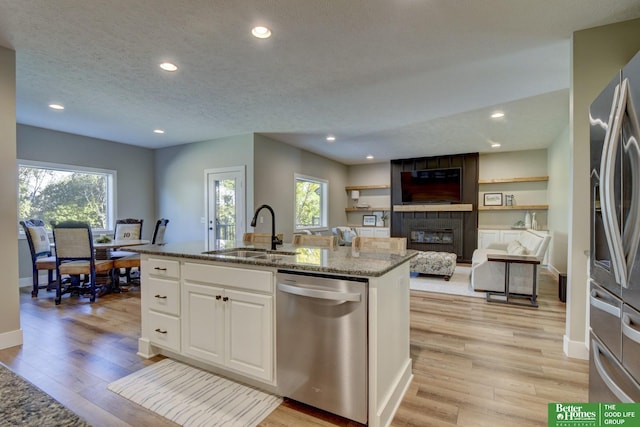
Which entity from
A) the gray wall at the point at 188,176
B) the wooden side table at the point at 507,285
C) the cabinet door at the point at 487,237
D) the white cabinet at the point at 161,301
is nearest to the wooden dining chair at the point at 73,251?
the gray wall at the point at 188,176

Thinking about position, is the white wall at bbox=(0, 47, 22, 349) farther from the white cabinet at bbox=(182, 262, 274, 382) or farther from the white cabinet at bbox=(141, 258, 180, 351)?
the white cabinet at bbox=(182, 262, 274, 382)

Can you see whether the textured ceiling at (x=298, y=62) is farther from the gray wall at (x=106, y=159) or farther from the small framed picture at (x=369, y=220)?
the small framed picture at (x=369, y=220)

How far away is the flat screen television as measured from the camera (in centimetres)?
798

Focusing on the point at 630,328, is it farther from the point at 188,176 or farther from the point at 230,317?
the point at 188,176

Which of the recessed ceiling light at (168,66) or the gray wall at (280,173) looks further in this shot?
the gray wall at (280,173)

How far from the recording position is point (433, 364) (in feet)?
8.38

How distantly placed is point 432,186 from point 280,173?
4.16 m

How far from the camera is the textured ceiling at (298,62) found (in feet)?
7.47

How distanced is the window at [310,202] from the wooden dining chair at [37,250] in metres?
4.36

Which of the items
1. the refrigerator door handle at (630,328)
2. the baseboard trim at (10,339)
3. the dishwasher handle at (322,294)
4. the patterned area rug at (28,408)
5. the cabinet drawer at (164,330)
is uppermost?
→ the patterned area rug at (28,408)

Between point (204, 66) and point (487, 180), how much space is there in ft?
23.5

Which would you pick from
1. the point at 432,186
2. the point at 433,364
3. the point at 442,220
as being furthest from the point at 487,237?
the point at 433,364

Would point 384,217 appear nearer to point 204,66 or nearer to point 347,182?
point 347,182

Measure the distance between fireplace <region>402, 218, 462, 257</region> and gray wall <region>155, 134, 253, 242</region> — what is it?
4709mm
